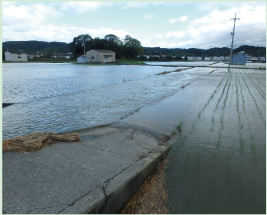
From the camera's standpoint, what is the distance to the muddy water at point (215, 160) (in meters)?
3.17

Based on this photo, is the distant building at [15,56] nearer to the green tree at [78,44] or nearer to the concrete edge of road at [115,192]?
the green tree at [78,44]

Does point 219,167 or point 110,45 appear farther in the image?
point 110,45

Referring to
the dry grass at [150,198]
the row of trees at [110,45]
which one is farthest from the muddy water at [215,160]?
the row of trees at [110,45]

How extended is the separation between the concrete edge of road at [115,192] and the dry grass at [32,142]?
71.3 inches

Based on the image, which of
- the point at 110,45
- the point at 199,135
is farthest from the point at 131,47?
the point at 199,135

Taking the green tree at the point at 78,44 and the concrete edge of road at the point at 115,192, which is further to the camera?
the green tree at the point at 78,44

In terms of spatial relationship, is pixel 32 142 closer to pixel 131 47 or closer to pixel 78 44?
pixel 131 47

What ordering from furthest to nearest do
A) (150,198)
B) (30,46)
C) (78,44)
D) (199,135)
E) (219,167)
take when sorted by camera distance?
(30,46), (78,44), (199,135), (219,167), (150,198)

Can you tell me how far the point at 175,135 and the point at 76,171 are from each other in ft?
10.8

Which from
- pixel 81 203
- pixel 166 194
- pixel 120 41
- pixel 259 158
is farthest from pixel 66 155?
pixel 120 41

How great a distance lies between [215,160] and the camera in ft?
14.2

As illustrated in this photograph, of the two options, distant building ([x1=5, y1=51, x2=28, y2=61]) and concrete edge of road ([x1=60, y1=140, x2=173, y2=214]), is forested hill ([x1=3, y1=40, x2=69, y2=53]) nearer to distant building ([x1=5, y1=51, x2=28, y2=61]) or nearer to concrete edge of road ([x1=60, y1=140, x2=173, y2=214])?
distant building ([x1=5, y1=51, x2=28, y2=61])

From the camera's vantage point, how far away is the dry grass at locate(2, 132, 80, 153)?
3903mm

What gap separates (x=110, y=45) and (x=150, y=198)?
269ft
